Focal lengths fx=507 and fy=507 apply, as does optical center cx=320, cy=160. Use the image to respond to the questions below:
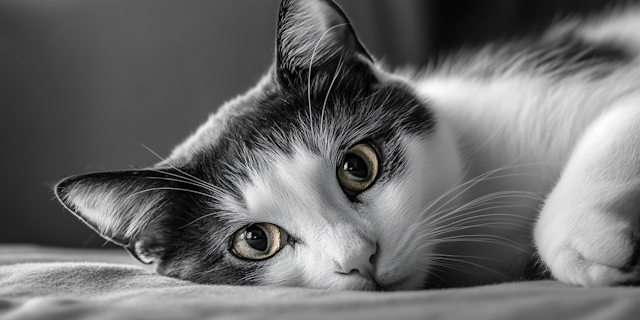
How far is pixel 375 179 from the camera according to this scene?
96 centimetres

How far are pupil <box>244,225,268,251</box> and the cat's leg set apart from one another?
0.49m

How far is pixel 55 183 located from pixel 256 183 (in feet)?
1.31

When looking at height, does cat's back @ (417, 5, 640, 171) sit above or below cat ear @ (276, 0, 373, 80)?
below

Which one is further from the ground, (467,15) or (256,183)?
(467,15)

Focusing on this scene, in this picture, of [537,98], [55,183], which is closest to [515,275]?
[537,98]

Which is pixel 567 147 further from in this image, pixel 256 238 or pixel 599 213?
pixel 256 238

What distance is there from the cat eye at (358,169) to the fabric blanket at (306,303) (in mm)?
257

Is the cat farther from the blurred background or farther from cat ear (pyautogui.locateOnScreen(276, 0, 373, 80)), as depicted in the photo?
the blurred background

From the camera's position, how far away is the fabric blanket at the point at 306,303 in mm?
550

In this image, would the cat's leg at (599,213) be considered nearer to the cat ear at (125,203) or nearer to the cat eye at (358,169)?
the cat eye at (358,169)

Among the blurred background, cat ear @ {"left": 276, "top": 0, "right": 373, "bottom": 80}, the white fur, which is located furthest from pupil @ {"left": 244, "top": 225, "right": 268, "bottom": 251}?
the blurred background

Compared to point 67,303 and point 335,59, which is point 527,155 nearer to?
point 335,59

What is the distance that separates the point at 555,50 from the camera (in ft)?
4.29

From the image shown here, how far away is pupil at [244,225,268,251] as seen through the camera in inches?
37.9
